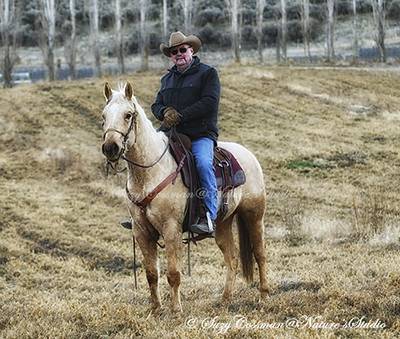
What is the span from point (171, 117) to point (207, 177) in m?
0.87

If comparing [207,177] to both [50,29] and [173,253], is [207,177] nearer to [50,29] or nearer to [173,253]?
[173,253]

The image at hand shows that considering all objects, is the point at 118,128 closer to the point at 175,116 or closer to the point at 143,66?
the point at 175,116

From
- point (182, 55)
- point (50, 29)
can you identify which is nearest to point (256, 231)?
point (182, 55)

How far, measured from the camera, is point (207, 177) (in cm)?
458

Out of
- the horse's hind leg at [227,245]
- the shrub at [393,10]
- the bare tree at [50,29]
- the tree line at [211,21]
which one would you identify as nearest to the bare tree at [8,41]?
the tree line at [211,21]

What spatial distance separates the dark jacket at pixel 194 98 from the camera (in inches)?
183

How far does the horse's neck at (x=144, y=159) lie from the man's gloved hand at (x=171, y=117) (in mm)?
294

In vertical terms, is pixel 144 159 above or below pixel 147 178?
above

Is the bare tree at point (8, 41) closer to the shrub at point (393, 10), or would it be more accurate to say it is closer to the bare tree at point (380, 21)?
the bare tree at point (380, 21)

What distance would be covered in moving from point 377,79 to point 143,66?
17.5m

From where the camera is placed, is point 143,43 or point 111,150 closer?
point 111,150

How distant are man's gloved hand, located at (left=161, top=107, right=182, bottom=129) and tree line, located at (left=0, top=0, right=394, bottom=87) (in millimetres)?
24223

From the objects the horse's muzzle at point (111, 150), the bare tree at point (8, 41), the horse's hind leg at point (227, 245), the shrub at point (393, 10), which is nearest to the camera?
the horse's muzzle at point (111, 150)

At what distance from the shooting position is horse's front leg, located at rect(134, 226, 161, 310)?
175 inches
